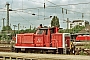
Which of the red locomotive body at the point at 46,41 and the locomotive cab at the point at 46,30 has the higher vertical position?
the locomotive cab at the point at 46,30

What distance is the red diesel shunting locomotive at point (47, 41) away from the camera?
69.8 feet

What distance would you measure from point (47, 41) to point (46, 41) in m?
0.10

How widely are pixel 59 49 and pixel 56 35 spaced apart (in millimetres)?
1372

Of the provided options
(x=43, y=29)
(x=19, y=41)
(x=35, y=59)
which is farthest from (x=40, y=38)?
(x=35, y=59)

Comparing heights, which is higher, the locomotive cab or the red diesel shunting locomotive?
the locomotive cab

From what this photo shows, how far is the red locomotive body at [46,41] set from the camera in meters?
21.3

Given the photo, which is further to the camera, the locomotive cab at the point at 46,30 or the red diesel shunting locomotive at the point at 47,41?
the locomotive cab at the point at 46,30

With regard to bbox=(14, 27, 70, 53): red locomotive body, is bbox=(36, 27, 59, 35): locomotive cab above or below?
above

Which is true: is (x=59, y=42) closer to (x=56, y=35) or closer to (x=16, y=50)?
(x=56, y=35)

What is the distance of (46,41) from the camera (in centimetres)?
2175

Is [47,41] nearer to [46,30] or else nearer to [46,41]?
[46,41]

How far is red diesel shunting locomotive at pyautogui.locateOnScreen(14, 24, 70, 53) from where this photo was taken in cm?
2128

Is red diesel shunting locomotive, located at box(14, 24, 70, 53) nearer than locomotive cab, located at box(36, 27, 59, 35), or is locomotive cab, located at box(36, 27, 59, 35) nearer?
red diesel shunting locomotive, located at box(14, 24, 70, 53)

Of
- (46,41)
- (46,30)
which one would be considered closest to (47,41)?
(46,41)
